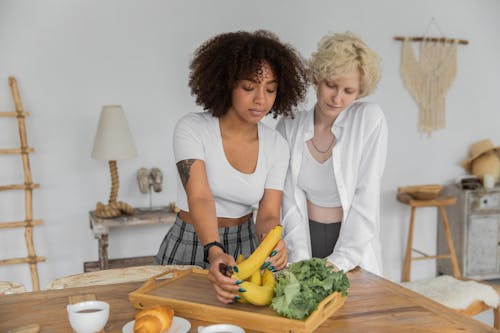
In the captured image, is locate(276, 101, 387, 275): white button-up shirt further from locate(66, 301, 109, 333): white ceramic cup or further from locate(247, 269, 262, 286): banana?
locate(66, 301, 109, 333): white ceramic cup

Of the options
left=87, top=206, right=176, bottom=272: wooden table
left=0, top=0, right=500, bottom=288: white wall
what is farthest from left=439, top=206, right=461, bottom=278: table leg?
left=87, top=206, right=176, bottom=272: wooden table

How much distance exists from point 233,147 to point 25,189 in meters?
2.56

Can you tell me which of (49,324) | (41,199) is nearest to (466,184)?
(41,199)

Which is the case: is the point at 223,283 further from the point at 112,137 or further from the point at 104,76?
the point at 104,76

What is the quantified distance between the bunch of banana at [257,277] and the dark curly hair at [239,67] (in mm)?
655

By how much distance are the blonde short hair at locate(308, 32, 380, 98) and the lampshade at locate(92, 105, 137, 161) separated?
2129 mm

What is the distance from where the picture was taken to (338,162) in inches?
93.2

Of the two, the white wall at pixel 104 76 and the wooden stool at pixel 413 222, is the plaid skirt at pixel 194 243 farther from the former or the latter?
the wooden stool at pixel 413 222

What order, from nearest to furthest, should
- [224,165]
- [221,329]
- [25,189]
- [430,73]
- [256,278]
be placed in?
[221,329] < [256,278] < [224,165] < [25,189] < [430,73]

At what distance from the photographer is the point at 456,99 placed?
5.45 meters

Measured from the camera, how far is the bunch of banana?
1.61 m

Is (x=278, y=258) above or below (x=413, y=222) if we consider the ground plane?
above

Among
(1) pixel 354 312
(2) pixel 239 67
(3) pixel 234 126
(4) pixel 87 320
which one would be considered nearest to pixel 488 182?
(3) pixel 234 126

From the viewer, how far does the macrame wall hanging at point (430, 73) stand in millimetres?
5219
